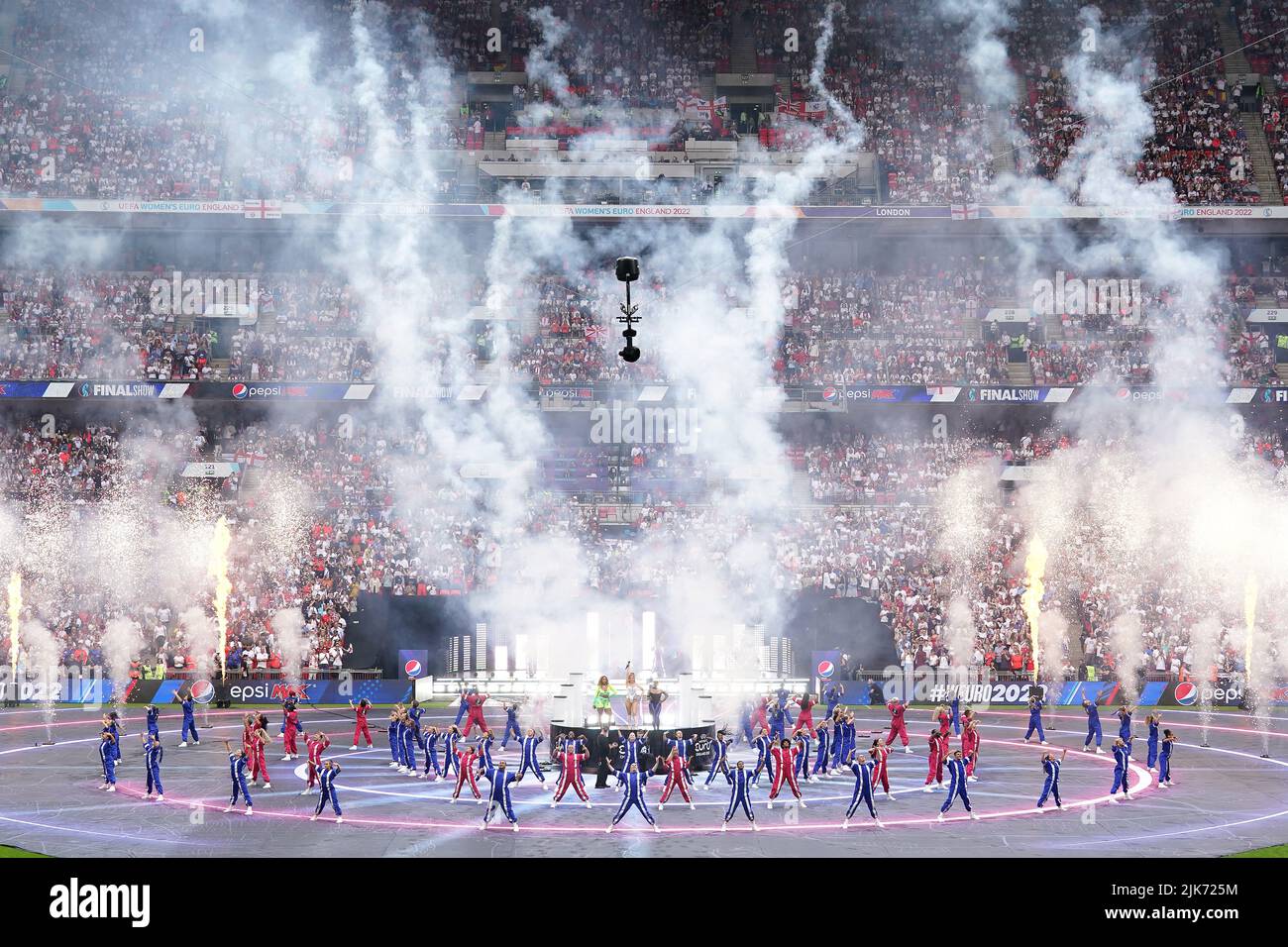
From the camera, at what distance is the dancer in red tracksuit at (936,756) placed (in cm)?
2258

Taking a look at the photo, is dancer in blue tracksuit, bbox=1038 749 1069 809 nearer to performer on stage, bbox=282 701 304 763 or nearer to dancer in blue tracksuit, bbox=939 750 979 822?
dancer in blue tracksuit, bbox=939 750 979 822

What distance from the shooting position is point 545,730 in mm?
29312

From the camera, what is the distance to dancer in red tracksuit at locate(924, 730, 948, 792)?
22.6m

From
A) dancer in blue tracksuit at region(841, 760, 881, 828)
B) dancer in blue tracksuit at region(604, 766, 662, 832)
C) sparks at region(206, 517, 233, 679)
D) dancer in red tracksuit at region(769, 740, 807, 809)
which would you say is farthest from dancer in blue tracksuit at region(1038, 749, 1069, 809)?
sparks at region(206, 517, 233, 679)

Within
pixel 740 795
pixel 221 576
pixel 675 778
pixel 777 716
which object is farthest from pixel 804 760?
pixel 221 576

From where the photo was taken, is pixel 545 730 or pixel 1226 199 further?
pixel 1226 199

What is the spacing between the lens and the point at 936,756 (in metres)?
22.7

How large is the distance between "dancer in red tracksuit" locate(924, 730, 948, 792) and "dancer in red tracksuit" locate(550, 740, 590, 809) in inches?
238

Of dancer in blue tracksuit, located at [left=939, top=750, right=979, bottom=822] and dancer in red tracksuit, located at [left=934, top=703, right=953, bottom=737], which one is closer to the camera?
dancer in blue tracksuit, located at [left=939, top=750, right=979, bottom=822]

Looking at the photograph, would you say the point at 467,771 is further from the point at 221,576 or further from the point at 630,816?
the point at 221,576
